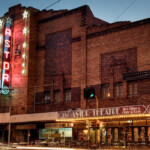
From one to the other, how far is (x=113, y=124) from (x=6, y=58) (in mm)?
17551

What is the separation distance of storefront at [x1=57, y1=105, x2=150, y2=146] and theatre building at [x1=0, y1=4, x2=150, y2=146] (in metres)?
0.08

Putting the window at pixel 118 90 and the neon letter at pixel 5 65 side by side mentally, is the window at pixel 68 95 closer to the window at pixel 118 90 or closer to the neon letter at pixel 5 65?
the window at pixel 118 90

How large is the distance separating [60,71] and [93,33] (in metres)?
6.17

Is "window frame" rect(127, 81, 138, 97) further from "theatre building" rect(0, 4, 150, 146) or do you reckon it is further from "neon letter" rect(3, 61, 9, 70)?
"neon letter" rect(3, 61, 9, 70)

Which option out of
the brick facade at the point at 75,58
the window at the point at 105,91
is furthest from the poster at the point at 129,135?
the window at the point at 105,91

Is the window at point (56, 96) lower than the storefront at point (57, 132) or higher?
higher

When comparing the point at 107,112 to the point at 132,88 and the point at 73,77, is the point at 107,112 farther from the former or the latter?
the point at 73,77

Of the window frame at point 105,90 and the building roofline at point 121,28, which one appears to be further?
the window frame at point 105,90

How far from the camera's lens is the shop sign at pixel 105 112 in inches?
1164

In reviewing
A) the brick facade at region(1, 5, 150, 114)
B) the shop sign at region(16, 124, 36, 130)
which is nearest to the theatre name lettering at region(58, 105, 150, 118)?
the brick facade at region(1, 5, 150, 114)

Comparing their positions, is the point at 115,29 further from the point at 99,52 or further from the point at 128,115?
the point at 128,115

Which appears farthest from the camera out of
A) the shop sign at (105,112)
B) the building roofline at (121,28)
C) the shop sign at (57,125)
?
the shop sign at (57,125)

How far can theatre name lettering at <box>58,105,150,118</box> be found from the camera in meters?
29.4

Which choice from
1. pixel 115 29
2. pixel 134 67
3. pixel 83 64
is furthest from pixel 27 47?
pixel 134 67
